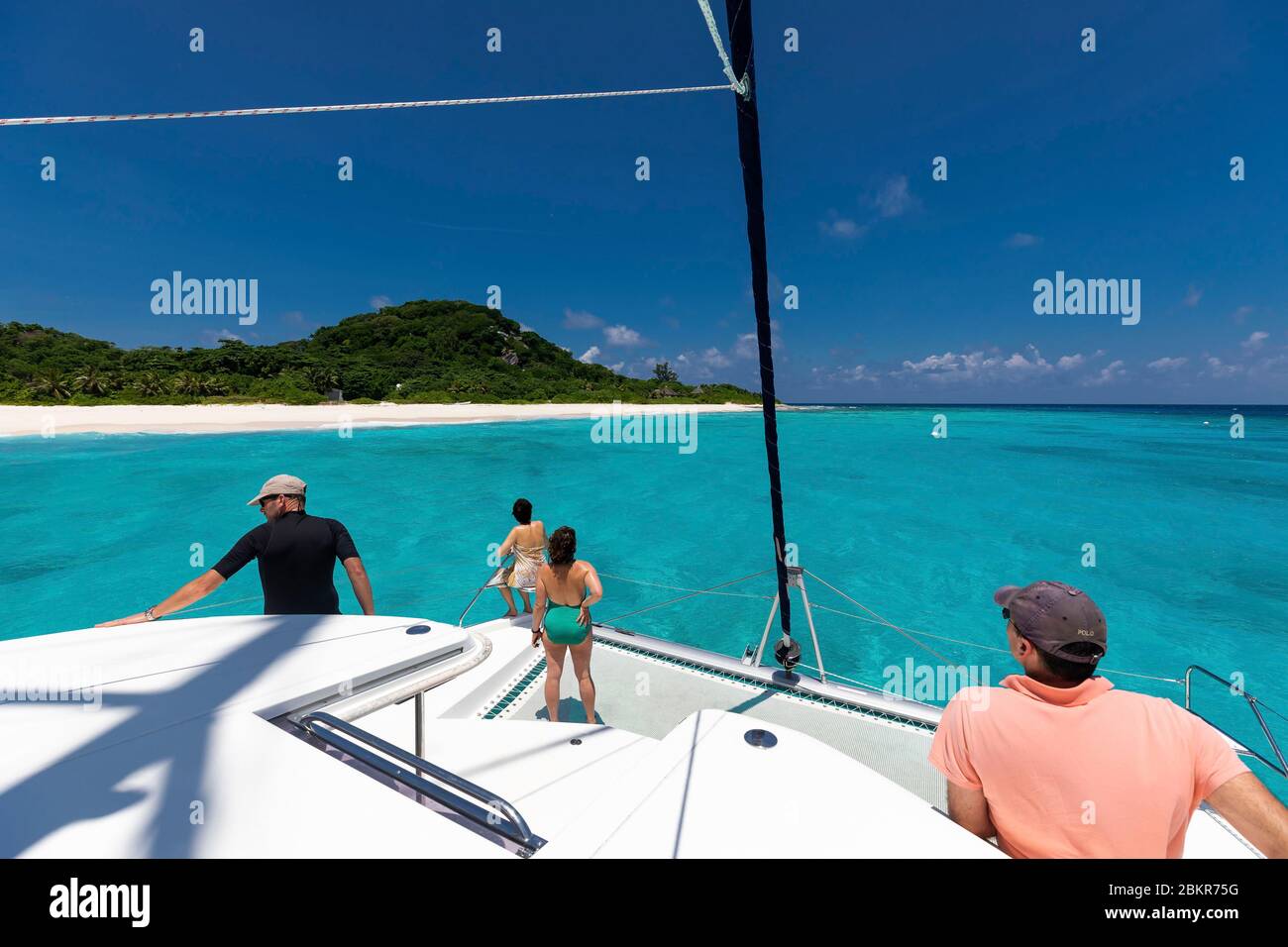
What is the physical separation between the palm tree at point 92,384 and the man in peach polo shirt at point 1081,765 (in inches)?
2145

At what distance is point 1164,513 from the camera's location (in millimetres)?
15602

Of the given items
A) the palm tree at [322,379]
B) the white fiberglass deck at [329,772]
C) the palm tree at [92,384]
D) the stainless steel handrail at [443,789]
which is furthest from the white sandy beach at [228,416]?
the stainless steel handrail at [443,789]

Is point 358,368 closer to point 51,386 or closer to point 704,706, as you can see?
point 51,386

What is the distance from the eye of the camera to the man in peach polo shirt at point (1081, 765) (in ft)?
4.09

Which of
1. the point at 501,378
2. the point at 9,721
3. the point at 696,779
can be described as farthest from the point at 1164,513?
the point at 501,378

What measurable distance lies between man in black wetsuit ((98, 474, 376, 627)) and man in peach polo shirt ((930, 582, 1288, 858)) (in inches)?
128

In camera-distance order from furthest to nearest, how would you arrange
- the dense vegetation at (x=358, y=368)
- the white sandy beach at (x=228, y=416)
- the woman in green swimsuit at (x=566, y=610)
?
1. the dense vegetation at (x=358, y=368)
2. the white sandy beach at (x=228, y=416)
3. the woman in green swimsuit at (x=566, y=610)

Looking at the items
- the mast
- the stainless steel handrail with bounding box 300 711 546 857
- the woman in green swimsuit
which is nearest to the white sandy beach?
the woman in green swimsuit

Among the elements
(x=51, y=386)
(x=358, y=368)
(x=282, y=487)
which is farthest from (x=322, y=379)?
(x=282, y=487)

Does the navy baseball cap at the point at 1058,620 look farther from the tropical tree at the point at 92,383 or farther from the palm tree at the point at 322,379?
the palm tree at the point at 322,379

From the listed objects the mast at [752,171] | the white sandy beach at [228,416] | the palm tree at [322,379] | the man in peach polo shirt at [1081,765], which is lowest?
the man in peach polo shirt at [1081,765]

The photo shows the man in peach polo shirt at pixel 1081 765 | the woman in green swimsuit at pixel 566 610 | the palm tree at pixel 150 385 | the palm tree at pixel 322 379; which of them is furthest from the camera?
the palm tree at pixel 322 379

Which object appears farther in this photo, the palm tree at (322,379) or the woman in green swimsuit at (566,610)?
the palm tree at (322,379)
